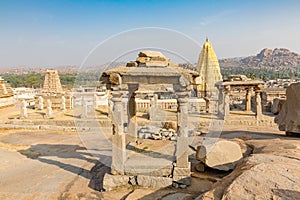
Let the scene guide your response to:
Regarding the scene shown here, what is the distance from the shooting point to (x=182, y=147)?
6566 mm

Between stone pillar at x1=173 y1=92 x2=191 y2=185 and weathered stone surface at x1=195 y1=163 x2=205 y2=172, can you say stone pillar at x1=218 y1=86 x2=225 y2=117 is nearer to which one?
weathered stone surface at x1=195 y1=163 x2=205 y2=172

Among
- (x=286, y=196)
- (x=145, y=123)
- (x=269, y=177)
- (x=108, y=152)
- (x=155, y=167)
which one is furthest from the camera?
(x=145, y=123)

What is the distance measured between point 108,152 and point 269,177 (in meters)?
7.11

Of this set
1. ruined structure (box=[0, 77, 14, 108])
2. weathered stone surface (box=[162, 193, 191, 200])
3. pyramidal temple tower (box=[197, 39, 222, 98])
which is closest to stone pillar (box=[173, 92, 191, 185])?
weathered stone surface (box=[162, 193, 191, 200])

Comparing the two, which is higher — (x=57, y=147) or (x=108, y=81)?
(x=108, y=81)

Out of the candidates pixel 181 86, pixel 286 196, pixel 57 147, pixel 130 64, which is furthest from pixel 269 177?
pixel 57 147

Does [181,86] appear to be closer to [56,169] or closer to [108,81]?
[108,81]

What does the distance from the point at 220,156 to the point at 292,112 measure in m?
4.95

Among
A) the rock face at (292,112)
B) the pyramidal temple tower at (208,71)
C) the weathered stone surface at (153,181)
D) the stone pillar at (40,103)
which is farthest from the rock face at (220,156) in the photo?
the pyramidal temple tower at (208,71)

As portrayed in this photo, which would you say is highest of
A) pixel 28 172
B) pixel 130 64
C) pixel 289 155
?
pixel 130 64

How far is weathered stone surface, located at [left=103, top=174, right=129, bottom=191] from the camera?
6.38 metres

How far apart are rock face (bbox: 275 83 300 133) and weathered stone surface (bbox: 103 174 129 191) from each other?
730 cm

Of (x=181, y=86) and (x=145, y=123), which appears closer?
(x=181, y=86)

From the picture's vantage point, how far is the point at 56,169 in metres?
8.11
